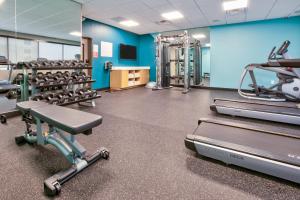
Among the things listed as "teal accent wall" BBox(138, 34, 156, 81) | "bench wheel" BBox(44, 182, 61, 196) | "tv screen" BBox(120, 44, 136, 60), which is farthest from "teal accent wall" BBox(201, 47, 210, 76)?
"bench wheel" BBox(44, 182, 61, 196)

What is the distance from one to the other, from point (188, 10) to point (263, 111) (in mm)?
3826

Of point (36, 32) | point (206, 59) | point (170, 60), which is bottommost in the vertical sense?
point (170, 60)

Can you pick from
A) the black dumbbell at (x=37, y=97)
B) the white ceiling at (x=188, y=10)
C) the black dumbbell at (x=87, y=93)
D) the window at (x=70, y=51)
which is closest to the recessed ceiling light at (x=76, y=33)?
the window at (x=70, y=51)

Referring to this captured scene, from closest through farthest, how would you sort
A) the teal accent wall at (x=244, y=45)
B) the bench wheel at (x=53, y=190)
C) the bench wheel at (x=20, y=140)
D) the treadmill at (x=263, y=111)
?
the bench wheel at (x=53, y=190) < the bench wheel at (x=20, y=140) < the treadmill at (x=263, y=111) < the teal accent wall at (x=244, y=45)

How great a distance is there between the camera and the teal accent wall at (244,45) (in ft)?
20.4

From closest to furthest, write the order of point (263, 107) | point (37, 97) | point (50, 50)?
point (37, 97), point (263, 107), point (50, 50)

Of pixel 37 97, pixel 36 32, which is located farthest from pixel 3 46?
pixel 37 97

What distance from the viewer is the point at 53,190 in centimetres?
133

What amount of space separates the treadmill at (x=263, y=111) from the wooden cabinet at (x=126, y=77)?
450cm

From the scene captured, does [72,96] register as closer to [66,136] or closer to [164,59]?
[66,136]

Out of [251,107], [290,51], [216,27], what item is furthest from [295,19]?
[251,107]

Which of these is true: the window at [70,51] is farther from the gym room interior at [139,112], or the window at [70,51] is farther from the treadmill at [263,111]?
the treadmill at [263,111]

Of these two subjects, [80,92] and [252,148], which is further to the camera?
[80,92]

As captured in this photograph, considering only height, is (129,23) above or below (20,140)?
above
